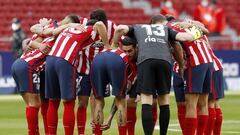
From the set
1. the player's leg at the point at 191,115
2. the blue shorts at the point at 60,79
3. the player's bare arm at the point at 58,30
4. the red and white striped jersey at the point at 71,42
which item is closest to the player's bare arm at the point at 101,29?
the red and white striped jersey at the point at 71,42

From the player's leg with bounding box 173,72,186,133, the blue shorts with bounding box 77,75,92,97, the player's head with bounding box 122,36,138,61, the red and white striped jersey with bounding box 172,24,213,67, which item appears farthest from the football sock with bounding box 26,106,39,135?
the red and white striped jersey with bounding box 172,24,213,67

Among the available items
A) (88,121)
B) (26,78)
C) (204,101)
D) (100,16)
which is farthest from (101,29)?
(88,121)

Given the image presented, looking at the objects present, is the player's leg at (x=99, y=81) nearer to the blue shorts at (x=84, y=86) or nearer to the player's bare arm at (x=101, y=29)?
the player's bare arm at (x=101, y=29)

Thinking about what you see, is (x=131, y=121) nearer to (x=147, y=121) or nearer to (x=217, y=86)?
(x=147, y=121)

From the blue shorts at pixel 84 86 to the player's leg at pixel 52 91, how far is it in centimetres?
94

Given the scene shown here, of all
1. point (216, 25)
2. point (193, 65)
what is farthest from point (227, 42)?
point (193, 65)

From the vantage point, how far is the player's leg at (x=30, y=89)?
1451cm

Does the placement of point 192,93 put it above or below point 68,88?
below

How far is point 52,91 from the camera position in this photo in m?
14.1

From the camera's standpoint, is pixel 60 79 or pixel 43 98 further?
pixel 43 98

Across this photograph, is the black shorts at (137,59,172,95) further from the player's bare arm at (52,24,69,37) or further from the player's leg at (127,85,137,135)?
the player's bare arm at (52,24,69,37)

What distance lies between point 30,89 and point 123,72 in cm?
169

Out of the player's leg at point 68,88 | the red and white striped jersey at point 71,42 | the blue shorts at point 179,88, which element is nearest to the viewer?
the player's leg at point 68,88

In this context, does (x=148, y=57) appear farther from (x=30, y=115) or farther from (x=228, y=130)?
(x=228, y=130)
